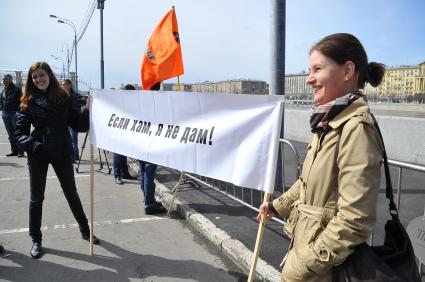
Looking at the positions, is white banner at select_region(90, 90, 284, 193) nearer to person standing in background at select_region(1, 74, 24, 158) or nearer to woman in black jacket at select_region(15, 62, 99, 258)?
woman in black jacket at select_region(15, 62, 99, 258)

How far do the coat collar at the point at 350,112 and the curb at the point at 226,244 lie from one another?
2.20 meters

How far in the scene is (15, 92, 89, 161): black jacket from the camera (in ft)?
13.4

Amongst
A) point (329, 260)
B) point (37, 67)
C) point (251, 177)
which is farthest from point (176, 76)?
point (329, 260)

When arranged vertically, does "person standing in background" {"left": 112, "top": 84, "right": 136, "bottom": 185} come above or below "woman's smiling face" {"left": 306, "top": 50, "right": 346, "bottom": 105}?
below

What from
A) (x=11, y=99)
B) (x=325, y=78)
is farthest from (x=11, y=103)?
(x=325, y=78)

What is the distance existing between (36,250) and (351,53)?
393cm

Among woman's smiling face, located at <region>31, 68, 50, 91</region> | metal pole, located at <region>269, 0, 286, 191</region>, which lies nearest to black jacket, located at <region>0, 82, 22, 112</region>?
woman's smiling face, located at <region>31, 68, 50, 91</region>

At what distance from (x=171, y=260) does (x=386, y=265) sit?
2934 millimetres

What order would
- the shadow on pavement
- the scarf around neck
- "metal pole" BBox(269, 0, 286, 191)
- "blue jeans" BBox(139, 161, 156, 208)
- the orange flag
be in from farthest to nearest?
"metal pole" BBox(269, 0, 286, 191), "blue jeans" BBox(139, 161, 156, 208), the orange flag, the shadow on pavement, the scarf around neck

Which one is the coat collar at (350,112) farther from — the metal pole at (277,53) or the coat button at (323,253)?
the metal pole at (277,53)

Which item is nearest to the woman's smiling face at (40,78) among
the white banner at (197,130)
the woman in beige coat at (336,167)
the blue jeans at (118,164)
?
the white banner at (197,130)

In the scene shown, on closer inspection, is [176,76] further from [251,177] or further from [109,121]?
[251,177]

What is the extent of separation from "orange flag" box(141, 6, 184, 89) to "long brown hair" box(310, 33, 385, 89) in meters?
3.53

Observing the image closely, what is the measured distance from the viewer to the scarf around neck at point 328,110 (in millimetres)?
1747
